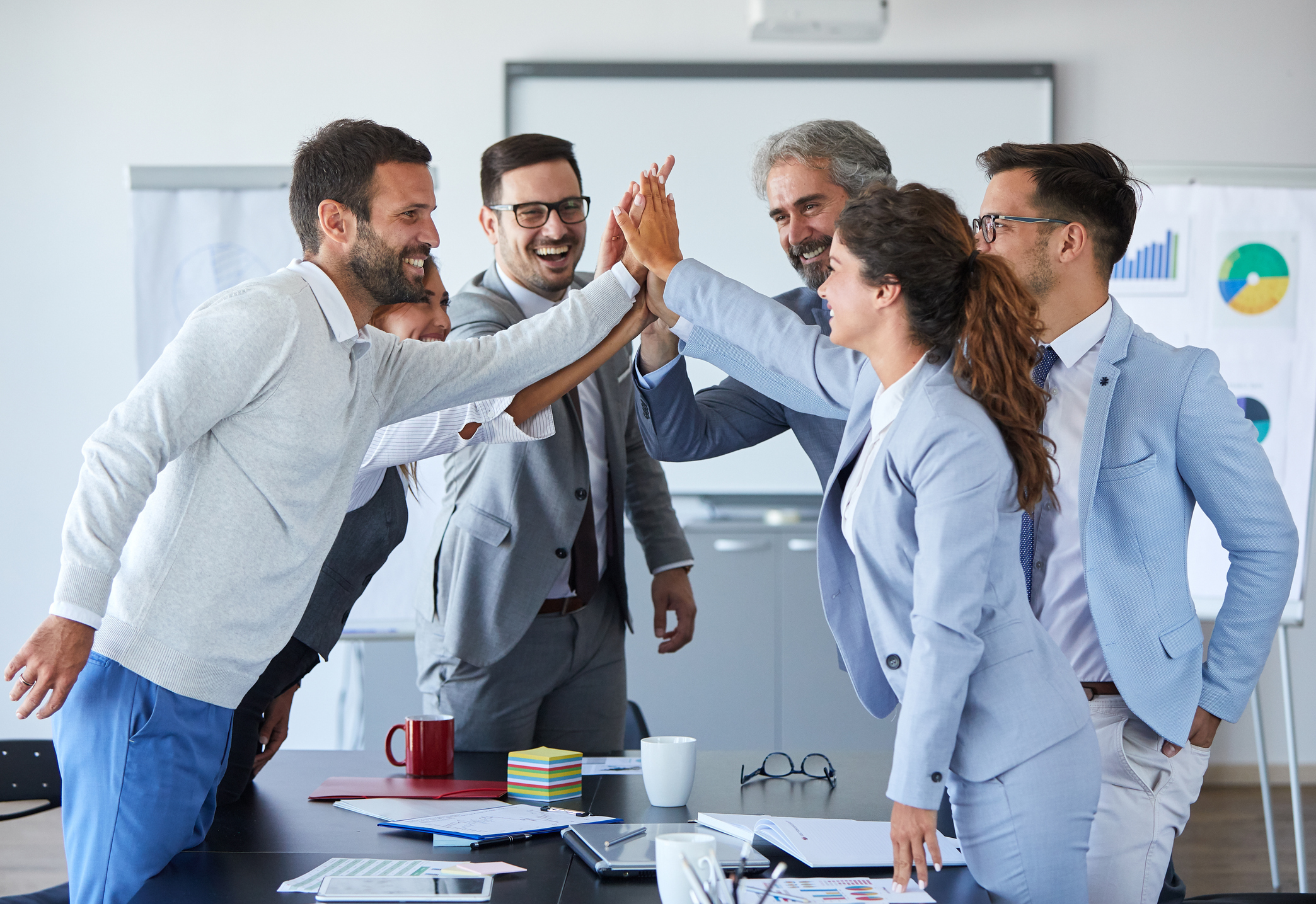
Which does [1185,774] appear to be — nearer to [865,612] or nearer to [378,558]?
[865,612]

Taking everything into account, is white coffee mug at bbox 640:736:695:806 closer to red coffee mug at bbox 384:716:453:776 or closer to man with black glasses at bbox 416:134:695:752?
red coffee mug at bbox 384:716:453:776

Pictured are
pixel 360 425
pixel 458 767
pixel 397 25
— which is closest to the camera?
pixel 360 425

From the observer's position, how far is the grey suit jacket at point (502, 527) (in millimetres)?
2195

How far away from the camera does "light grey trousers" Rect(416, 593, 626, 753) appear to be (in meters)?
2.21

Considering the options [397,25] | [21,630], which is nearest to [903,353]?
[397,25]

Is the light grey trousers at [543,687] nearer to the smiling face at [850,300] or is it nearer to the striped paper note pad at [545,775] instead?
the striped paper note pad at [545,775]

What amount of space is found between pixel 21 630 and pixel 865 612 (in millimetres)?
4185

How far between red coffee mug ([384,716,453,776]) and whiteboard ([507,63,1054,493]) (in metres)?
2.65

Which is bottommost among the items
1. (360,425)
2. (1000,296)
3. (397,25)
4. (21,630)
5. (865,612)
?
(21,630)

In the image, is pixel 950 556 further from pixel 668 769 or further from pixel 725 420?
pixel 725 420

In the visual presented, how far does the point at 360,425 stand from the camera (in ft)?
5.49

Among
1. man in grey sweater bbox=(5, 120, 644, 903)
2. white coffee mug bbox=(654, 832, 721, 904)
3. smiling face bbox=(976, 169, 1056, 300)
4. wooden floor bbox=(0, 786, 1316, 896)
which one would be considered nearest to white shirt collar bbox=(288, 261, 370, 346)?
man in grey sweater bbox=(5, 120, 644, 903)

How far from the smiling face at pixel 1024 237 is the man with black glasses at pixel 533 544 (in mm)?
936

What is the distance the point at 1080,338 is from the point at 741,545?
2.31 m
